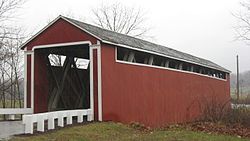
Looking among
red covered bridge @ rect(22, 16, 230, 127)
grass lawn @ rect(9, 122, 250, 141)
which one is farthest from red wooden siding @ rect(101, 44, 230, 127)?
grass lawn @ rect(9, 122, 250, 141)

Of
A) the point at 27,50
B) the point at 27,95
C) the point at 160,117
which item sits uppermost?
the point at 27,50

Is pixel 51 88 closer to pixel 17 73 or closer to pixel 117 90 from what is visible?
pixel 117 90

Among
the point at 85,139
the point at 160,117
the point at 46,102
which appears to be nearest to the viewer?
the point at 85,139

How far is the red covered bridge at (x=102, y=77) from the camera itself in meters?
15.6

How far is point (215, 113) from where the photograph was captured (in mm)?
17953

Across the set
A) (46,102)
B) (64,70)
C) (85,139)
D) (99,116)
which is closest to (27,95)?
(46,102)

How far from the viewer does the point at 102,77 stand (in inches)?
609

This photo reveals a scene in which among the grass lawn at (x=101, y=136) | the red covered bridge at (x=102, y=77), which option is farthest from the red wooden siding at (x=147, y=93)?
the grass lawn at (x=101, y=136)

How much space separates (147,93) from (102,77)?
4.22 m

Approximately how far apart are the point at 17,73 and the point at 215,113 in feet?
52.4

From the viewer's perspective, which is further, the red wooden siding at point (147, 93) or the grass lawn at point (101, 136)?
the red wooden siding at point (147, 93)

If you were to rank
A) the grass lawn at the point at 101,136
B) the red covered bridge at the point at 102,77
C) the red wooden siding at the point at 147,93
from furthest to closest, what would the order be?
the red wooden siding at the point at 147,93 < the red covered bridge at the point at 102,77 < the grass lawn at the point at 101,136

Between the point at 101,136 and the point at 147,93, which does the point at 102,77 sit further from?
the point at 147,93

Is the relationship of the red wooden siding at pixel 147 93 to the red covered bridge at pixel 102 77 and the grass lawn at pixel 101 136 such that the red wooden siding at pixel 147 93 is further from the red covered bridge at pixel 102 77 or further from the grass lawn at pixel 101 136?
the grass lawn at pixel 101 136
